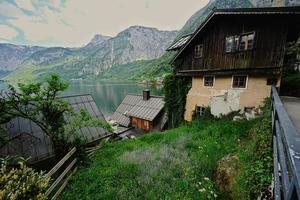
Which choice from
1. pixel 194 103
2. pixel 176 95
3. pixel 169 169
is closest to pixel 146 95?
pixel 176 95

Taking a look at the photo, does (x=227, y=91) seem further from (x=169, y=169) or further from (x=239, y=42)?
(x=169, y=169)

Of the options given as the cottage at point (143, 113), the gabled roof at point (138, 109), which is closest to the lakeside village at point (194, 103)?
the cottage at point (143, 113)

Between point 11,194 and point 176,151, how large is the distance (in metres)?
7.48

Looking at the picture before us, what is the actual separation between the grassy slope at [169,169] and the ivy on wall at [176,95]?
5.54 metres

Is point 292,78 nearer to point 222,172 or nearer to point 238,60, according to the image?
point 238,60

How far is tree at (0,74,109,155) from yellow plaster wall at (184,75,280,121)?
933cm

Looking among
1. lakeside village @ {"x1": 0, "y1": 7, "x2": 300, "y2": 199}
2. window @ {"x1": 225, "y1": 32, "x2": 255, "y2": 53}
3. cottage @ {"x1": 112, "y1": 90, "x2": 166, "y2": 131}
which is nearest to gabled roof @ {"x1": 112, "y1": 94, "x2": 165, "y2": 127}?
cottage @ {"x1": 112, "y1": 90, "x2": 166, "y2": 131}

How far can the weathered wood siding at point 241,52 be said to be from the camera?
1077 cm

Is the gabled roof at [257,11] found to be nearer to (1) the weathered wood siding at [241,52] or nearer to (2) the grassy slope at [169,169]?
(1) the weathered wood siding at [241,52]

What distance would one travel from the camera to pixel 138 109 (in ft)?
86.1

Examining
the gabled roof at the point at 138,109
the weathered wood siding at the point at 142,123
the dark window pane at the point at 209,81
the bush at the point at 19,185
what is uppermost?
the dark window pane at the point at 209,81

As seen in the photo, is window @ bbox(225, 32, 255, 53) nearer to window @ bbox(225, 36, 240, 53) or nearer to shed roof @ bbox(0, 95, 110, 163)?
window @ bbox(225, 36, 240, 53)

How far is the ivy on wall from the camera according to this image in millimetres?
16719

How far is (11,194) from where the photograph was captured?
11.7ft
